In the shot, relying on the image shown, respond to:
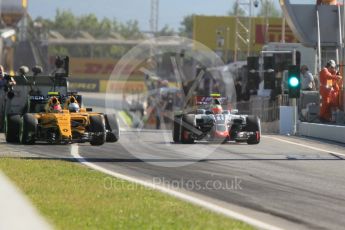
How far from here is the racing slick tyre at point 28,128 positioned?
2100 centimetres

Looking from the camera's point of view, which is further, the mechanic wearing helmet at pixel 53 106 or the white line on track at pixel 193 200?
the mechanic wearing helmet at pixel 53 106

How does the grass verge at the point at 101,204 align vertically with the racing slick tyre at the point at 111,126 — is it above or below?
below

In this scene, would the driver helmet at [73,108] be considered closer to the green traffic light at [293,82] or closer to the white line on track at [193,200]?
the white line on track at [193,200]

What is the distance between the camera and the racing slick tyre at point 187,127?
2253 cm

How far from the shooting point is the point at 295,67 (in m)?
27.0

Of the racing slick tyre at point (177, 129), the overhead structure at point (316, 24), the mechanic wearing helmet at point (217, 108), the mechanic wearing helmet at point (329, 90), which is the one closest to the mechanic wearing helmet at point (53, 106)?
the racing slick tyre at point (177, 129)

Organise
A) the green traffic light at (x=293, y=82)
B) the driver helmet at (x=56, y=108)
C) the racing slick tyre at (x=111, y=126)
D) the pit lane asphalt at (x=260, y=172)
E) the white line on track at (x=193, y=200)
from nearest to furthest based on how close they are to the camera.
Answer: the white line on track at (x=193, y=200) < the pit lane asphalt at (x=260, y=172) < the driver helmet at (x=56, y=108) < the racing slick tyre at (x=111, y=126) < the green traffic light at (x=293, y=82)

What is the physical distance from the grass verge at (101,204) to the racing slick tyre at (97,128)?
619 cm

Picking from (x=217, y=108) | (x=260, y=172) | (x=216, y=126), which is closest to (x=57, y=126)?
(x=216, y=126)

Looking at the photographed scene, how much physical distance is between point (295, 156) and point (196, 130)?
366 centimetres

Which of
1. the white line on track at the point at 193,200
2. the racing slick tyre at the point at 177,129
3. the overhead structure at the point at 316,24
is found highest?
the overhead structure at the point at 316,24

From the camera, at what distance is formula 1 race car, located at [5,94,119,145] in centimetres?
2109

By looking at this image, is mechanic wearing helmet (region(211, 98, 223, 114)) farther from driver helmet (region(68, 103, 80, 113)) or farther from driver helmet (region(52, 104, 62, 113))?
driver helmet (region(52, 104, 62, 113))

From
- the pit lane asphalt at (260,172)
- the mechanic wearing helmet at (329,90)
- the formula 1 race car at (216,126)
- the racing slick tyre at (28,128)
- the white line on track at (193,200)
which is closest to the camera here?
the white line on track at (193,200)
